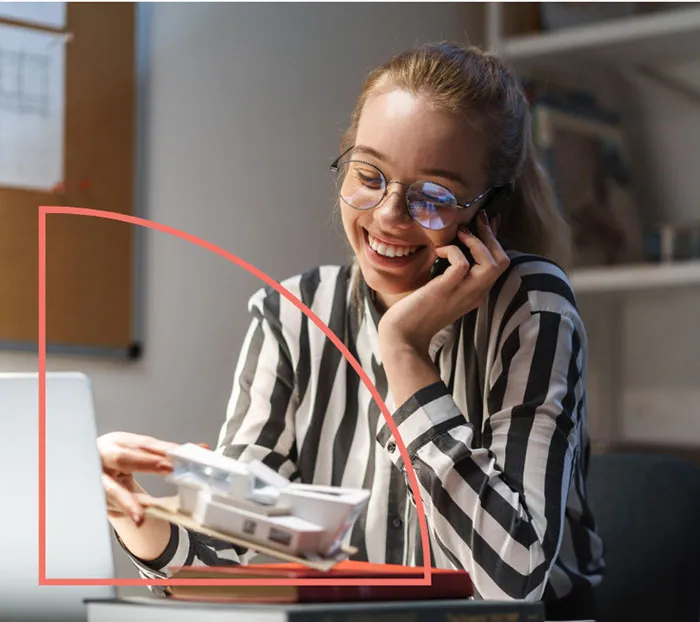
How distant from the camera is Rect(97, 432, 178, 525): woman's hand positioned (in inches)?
24.7

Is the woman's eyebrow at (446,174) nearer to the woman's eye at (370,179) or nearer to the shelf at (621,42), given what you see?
the woman's eye at (370,179)

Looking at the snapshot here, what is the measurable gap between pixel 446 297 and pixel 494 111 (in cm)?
22

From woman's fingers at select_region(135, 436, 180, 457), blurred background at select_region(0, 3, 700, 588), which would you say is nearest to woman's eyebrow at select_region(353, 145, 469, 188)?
blurred background at select_region(0, 3, 700, 588)

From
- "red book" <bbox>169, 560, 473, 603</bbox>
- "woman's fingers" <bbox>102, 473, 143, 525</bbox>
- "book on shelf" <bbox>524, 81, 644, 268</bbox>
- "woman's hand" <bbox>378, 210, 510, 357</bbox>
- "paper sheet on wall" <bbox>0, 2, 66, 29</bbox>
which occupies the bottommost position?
"red book" <bbox>169, 560, 473, 603</bbox>

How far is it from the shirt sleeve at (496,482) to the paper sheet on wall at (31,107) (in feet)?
3.22

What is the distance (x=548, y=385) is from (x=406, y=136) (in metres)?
0.29

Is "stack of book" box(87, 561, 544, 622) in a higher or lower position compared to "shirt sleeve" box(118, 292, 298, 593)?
lower

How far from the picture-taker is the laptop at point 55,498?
619 mm

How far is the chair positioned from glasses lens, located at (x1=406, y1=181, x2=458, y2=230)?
0.58 metres

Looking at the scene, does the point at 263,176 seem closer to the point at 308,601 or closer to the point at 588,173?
the point at 588,173

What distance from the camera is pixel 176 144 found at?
6.31 feet

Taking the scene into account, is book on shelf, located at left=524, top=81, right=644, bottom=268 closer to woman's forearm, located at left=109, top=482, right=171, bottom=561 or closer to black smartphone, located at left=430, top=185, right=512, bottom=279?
black smartphone, located at left=430, top=185, right=512, bottom=279

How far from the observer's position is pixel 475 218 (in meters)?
1.09

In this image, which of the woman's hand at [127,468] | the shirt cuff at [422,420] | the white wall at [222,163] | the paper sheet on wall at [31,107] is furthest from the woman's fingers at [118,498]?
the paper sheet on wall at [31,107]
